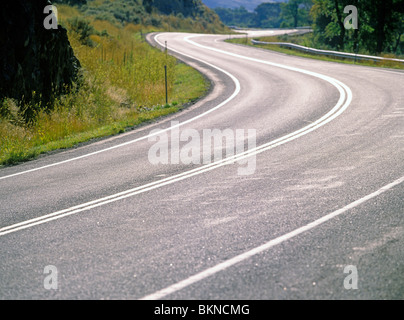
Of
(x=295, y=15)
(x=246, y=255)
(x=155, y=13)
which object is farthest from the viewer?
(x=295, y=15)

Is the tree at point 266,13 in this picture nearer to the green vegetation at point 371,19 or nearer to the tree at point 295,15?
the tree at point 295,15

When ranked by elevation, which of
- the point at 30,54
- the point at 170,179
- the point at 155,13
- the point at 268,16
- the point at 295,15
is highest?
the point at 268,16

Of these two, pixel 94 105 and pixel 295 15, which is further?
pixel 295 15

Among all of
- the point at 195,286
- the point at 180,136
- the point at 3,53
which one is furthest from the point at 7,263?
the point at 3,53

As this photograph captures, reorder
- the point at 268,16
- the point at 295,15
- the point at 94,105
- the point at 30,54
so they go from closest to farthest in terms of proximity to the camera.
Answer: the point at 30,54
the point at 94,105
the point at 295,15
the point at 268,16

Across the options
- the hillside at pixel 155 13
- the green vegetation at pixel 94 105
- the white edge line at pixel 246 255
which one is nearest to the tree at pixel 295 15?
the hillside at pixel 155 13

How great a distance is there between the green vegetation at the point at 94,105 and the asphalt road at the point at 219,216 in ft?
3.70

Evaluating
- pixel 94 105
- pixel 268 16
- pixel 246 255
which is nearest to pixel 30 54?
pixel 94 105

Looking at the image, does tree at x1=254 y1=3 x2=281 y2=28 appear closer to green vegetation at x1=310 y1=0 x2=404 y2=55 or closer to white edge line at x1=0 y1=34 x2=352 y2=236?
green vegetation at x1=310 y1=0 x2=404 y2=55

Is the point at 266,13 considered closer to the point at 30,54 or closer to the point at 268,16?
the point at 268,16

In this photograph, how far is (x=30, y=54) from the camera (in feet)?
38.8

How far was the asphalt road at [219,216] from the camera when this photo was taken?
409 cm

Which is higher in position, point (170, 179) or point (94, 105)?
point (94, 105)

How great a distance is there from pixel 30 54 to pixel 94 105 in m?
2.48
